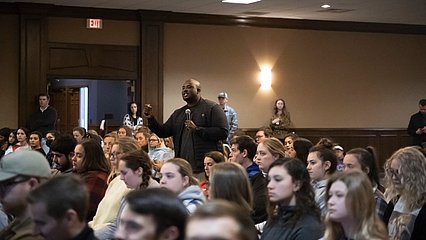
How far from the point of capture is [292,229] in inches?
144

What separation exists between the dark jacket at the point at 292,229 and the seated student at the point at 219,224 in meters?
1.83

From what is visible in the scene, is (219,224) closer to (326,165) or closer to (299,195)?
(299,195)

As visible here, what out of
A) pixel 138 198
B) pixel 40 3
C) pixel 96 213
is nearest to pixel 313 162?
pixel 96 213

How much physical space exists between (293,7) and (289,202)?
9072 mm

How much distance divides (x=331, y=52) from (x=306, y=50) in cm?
62

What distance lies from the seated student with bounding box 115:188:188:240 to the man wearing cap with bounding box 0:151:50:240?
38.8 inches

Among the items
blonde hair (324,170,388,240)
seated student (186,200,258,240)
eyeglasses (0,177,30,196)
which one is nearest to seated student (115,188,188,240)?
seated student (186,200,258,240)

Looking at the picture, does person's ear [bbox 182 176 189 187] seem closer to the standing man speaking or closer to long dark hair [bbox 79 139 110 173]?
long dark hair [bbox 79 139 110 173]

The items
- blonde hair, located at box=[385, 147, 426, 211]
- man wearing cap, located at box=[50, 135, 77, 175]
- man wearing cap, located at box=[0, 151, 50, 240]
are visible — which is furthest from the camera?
man wearing cap, located at box=[50, 135, 77, 175]

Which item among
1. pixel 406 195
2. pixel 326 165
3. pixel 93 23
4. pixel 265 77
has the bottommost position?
pixel 406 195

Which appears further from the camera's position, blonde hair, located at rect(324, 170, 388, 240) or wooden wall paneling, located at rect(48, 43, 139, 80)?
wooden wall paneling, located at rect(48, 43, 139, 80)

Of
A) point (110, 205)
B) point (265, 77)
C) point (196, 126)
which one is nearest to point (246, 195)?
point (110, 205)

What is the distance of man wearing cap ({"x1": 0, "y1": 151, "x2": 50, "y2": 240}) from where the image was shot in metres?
3.06

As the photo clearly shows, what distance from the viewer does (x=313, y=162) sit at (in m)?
5.09
